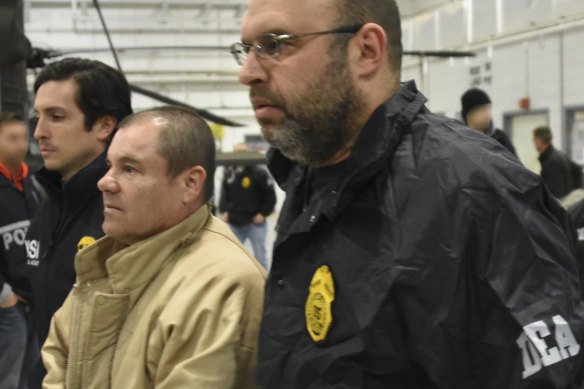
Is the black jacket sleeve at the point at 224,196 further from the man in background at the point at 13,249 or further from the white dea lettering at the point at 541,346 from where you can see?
the white dea lettering at the point at 541,346

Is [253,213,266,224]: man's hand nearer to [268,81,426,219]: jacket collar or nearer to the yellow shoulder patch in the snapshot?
the yellow shoulder patch

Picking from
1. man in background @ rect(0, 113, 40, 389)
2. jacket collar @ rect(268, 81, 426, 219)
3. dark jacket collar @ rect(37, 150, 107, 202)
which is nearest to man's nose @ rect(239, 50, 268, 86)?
jacket collar @ rect(268, 81, 426, 219)

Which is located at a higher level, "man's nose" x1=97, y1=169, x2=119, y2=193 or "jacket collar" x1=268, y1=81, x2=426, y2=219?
"jacket collar" x1=268, y1=81, x2=426, y2=219

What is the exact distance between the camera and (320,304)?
1.07m

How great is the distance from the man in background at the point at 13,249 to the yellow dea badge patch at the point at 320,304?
2705 millimetres

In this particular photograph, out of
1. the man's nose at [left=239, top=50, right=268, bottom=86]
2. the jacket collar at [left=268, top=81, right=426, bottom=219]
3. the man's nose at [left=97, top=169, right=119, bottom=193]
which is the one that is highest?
the man's nose at [left=239, top=50, right=268, bottom=86]

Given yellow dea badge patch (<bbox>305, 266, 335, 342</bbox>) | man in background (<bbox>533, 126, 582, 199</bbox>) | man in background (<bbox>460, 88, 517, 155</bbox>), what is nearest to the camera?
yellow dea badge patch (<bbox>305, 266, 335, 342</bbox>)

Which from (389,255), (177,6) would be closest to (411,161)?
(389,255)

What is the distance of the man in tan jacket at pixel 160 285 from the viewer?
1.33 metres

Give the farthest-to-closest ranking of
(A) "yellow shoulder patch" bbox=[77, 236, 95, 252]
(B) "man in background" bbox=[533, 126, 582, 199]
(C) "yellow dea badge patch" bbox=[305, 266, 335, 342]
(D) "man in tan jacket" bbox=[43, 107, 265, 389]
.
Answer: (B) "man in background" bbox=[533, 126, 582, 199] → (A) "yellow shoulder patch" bbox=[77, 236, 95, 252] → (D) "man in tan jacket" bbox=[43, 107, 265, 389] → (C) "yellow dea badge patch" bbox=[305, 266, 335, 342]

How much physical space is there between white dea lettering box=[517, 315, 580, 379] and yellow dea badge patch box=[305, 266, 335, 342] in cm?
31

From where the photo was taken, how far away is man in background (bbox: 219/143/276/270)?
283 inches

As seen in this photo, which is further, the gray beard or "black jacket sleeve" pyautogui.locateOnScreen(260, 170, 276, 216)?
"black jacket sleeve" pyautogui.locateOnScreen(260, 170, 276, 216)

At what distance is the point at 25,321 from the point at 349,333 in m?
3.12
